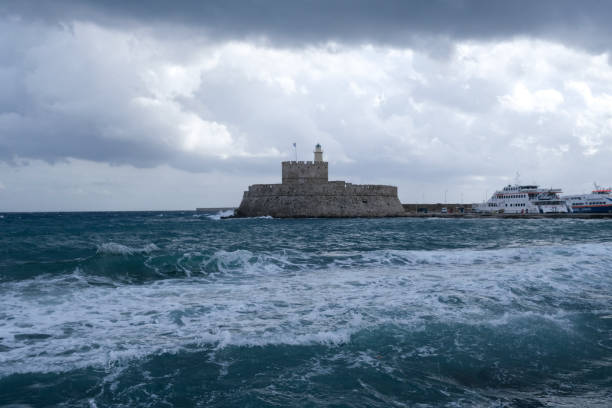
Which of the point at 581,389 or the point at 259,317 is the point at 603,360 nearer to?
the point at 581,389

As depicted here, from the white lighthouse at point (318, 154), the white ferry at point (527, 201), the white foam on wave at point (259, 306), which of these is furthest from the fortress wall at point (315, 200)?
the white foam on wave at point (259, 306)

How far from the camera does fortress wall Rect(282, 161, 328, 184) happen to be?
140 feet

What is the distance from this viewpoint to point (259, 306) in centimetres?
613

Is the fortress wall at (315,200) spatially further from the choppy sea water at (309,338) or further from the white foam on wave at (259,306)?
the choppy sea water at (309,338)

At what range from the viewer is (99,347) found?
4.42m

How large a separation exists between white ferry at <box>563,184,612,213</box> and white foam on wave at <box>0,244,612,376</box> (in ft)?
124

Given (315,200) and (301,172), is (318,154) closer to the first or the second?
(301,172)

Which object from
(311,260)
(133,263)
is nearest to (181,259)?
(133,263)

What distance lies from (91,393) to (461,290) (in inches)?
219

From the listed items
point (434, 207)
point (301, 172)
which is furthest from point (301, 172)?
point (434, 207)

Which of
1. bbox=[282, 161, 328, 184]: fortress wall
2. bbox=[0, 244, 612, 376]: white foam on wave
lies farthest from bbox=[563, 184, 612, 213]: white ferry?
bbox=[0, 244, 612, 376]: white foam on wave

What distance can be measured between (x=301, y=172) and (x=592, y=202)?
28.0 meters

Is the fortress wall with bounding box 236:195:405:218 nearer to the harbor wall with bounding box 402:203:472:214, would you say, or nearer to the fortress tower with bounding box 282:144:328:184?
the fortress tower with bounding box 282:144:328:184

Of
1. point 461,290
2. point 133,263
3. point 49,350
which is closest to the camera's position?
point 49,350
